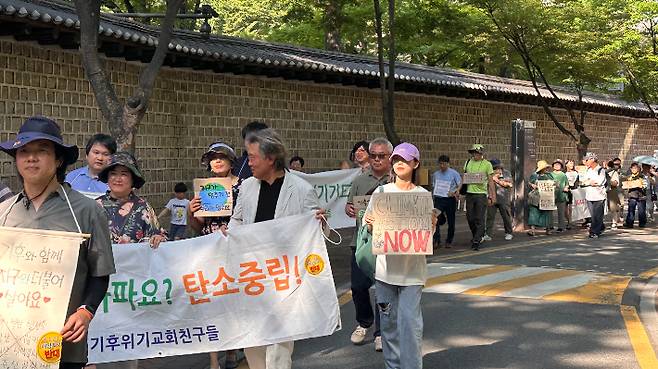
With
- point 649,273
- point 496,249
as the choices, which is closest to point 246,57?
point 496,249

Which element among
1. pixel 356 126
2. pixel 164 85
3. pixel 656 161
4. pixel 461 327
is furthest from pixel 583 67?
pixel 461 327

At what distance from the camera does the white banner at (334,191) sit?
43.8ft

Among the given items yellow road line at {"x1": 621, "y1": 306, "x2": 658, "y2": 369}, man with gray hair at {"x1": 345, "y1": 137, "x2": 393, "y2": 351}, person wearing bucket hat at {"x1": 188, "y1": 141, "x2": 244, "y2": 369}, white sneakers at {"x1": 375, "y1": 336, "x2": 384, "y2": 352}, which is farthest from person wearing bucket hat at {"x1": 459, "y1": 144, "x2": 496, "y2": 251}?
person wearing bucket hat at {"x1": 188, "y1": 141, "x2": 244, "y2": 369}

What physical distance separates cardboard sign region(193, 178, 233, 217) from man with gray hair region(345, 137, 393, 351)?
1.13 meters

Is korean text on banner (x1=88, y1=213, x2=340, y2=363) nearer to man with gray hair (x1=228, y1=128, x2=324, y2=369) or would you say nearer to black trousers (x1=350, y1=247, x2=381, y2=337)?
man with gray hair (x1=228, y1=128, x2=324, y2=369)

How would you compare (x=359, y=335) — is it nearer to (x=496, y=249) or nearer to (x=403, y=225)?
(x=403, y=225)

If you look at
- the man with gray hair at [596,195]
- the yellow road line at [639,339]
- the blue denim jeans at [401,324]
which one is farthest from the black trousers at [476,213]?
the blue denim jeans at [401,324]

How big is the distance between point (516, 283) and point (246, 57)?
6.72 metres

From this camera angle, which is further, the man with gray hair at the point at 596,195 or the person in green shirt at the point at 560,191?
the person in green shirt at the point at 560,191

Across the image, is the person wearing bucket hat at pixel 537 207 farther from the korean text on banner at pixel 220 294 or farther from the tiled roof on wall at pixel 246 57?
the korean text on banner at pixel 220 294

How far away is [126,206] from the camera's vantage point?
5371 millimetres

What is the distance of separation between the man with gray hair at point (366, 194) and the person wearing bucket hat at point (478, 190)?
25.5 feet

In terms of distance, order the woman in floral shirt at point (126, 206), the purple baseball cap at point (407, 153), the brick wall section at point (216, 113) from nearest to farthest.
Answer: the woman in floral shirt at point (126, 206)
the purple baseball cap at point (407, 153)
the brick wall section at point (216, 113)

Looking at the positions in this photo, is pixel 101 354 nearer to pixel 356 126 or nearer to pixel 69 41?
pixel 69 41
